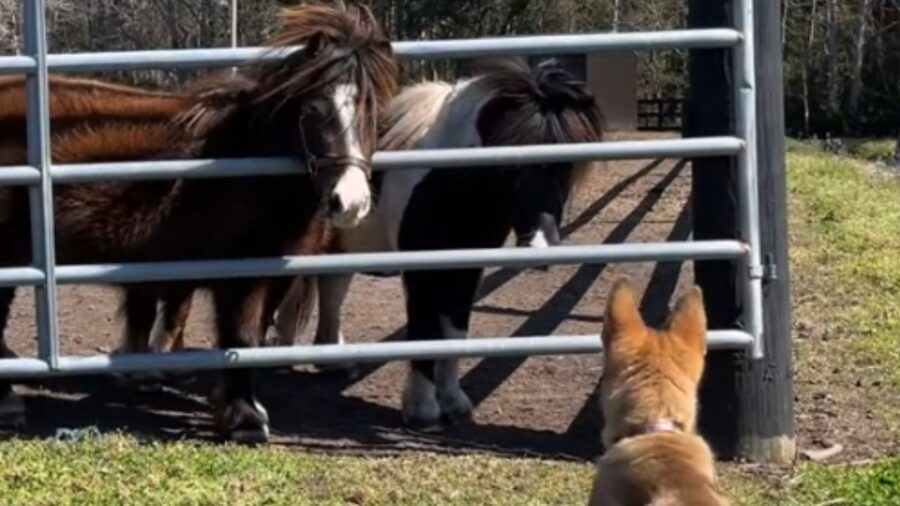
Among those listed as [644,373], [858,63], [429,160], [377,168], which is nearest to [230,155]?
[377,168]

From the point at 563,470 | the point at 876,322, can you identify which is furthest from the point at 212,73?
the point at 876,322

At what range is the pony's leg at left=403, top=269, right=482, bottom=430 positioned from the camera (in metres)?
7.50

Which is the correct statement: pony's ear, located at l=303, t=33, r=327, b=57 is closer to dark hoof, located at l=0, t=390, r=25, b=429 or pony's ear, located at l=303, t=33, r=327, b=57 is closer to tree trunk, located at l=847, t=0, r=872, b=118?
dark hoof, located at l=0, t=390, r=25, b=429

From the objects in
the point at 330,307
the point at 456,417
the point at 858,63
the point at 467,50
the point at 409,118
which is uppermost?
the point at 467,50

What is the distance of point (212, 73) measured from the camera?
748 centimetres

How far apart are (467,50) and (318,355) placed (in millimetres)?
1347

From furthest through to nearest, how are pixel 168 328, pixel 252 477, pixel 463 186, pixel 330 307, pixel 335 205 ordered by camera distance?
pixel 330 307
pixel 168 328
pixel 463 186
pixel 335 205
pixel 252 477

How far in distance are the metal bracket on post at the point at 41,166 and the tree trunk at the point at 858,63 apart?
1450 inches

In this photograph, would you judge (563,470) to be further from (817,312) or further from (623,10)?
(623,10)

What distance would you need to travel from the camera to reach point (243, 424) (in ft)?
22.5

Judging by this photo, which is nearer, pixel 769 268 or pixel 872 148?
pixel 769 268

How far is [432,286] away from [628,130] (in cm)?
1246

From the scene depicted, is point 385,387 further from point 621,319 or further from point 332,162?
point 621,319

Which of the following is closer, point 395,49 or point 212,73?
point 395,49
